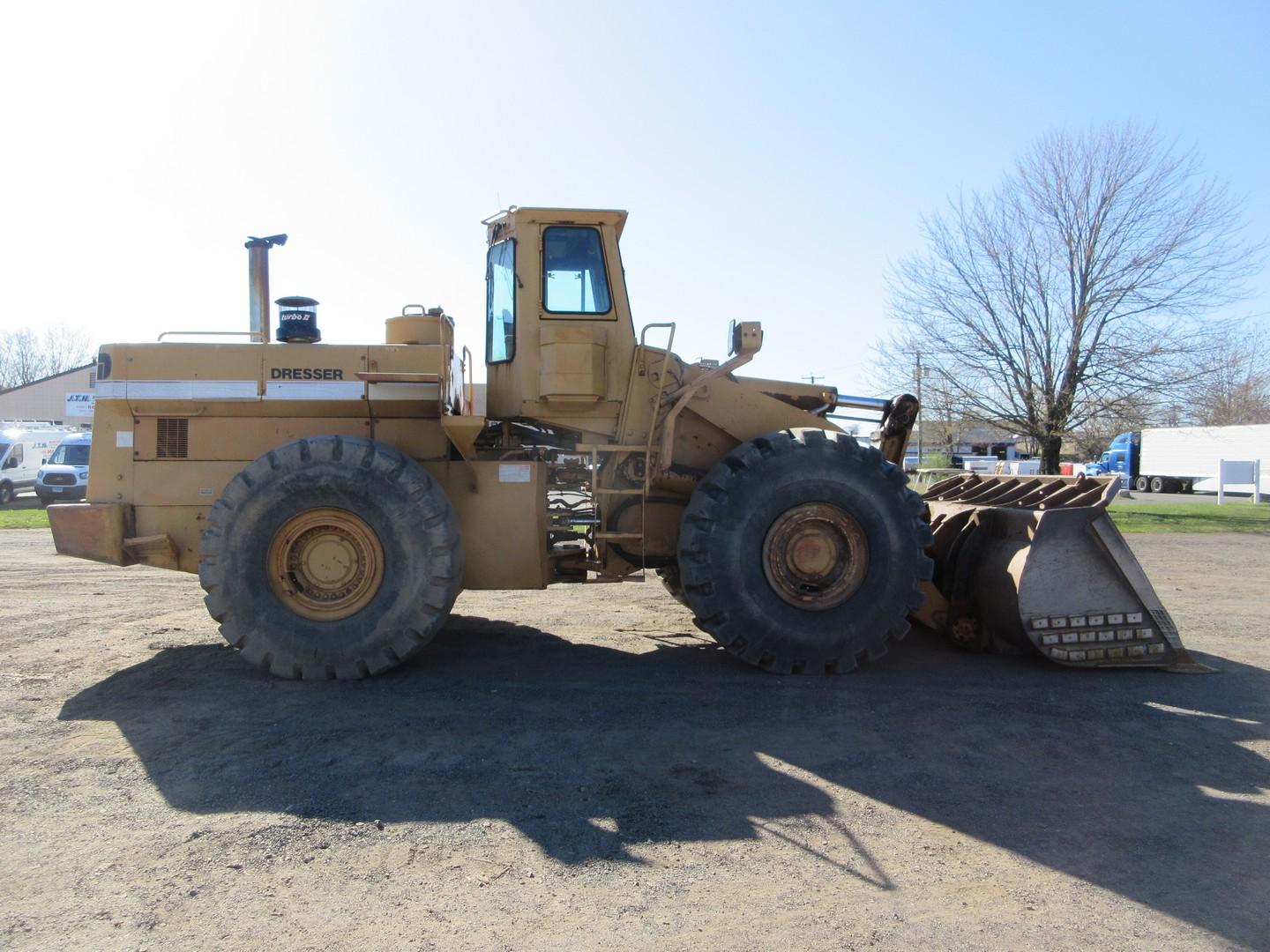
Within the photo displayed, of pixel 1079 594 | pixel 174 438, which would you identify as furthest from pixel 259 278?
pixel 1079 594

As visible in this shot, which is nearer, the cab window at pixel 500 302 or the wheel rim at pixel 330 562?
the wheel rim at pixel 330 562

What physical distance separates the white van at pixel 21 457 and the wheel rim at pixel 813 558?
27.8 m

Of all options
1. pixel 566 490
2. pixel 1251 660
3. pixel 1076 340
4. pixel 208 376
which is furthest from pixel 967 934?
pixel 1076 340

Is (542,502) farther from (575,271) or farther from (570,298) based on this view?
(575,271)

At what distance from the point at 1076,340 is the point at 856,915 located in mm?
19312

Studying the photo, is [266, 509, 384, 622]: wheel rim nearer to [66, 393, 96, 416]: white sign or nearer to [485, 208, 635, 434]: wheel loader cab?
[485, 208, 635, 434]: wheel loader cab

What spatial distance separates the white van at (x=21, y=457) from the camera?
27.3 metres

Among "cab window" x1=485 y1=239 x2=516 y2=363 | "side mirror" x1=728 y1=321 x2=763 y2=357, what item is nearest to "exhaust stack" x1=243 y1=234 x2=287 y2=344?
"cab window" x1=485 y1=239 x2=516 y2=363

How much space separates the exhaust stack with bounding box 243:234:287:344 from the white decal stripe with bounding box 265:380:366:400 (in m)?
1.07

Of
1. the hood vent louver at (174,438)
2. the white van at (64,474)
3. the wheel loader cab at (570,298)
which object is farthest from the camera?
the white van at (64,474)

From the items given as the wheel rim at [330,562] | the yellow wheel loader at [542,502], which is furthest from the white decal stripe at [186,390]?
the wheel rim at [330,562]

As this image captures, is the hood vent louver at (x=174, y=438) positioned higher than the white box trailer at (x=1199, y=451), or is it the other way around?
the white box trailer at (x=1199, y=451)

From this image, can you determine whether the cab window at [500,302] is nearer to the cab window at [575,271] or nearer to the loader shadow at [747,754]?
the cab window at [575,271]

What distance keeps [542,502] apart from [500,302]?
174 cm
